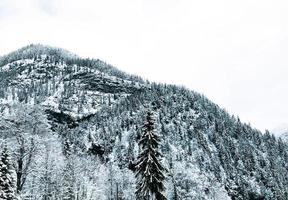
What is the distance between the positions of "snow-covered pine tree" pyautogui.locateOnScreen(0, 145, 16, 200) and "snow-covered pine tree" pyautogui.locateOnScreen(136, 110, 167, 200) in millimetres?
10173

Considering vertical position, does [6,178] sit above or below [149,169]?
below

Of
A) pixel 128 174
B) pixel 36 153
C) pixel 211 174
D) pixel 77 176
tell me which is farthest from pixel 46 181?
pixel 211 174

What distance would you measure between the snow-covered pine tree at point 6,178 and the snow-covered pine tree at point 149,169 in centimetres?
1017

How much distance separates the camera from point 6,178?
108 ft

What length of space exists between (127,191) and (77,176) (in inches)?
2538

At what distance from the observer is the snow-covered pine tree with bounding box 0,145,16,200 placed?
32031 millimetres

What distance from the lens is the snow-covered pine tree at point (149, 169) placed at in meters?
32.8

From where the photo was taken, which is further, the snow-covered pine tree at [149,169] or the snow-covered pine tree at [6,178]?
the snow-covered pine tree at [149,169]

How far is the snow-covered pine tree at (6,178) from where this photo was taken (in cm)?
3203

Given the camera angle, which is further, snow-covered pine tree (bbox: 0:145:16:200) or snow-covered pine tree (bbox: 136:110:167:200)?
snow-covered pine tree (bbox: 136:110:167:200)

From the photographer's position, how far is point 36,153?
3394cm

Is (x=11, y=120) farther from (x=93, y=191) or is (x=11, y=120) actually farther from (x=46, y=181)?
(x=93, y=191)

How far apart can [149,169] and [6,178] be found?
1156cm

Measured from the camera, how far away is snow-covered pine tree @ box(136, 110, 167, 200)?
3278 cm
